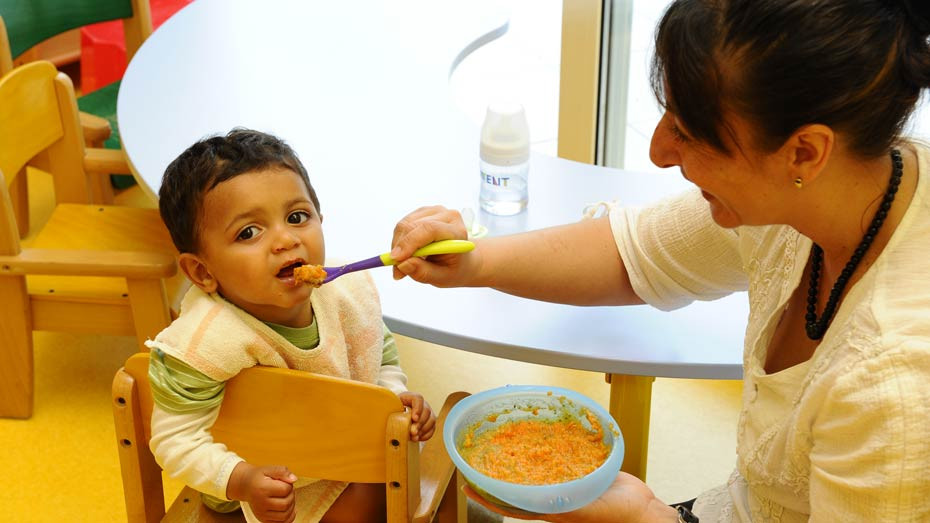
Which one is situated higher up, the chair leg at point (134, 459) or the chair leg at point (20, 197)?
the chair leg at point (134, 459)

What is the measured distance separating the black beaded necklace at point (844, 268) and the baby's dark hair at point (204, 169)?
0.69 meters

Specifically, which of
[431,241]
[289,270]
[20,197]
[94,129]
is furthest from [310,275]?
[20,197]

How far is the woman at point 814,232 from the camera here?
97 cm

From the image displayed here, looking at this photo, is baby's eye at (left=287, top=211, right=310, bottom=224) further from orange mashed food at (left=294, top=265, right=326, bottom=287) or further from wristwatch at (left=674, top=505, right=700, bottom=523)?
wristwatch at (left=674, top=505, right=700, bottom=523)

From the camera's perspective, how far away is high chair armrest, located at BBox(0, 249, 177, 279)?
2062 millimetres

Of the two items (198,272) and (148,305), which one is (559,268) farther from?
(148,305)

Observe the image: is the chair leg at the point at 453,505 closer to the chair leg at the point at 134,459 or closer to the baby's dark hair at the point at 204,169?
the chair leg at the point at 134,459

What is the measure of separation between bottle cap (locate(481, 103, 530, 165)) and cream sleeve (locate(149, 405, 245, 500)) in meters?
0.73

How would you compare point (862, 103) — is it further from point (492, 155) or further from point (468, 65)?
point (468, 65)

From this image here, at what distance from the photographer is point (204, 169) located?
1357 mm

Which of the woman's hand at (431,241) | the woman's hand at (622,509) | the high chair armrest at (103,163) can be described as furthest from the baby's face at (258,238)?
the high chair armrest at (103,163)

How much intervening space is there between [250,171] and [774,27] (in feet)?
2.34

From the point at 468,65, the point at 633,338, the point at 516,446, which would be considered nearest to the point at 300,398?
the point at 516,446

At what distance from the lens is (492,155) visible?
70.6 inches
